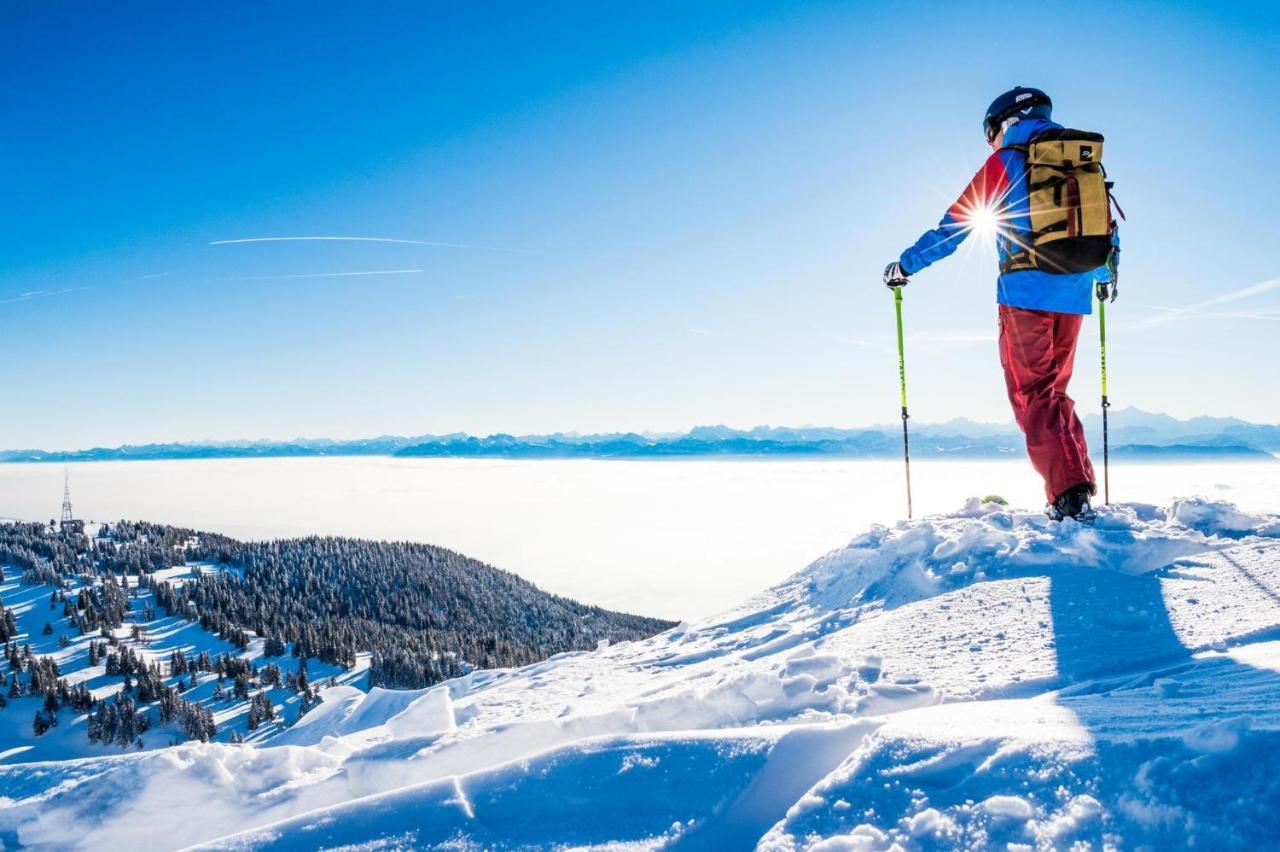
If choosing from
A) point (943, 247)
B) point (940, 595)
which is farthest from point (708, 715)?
point (943, 247)

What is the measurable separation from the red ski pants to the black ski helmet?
5.59 feet

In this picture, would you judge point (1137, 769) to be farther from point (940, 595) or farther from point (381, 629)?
point (381, 629)

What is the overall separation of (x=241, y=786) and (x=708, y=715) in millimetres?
1996

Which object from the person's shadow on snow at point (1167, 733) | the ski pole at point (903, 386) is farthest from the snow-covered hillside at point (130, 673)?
the person's shadow on snow at point (1167, 733)

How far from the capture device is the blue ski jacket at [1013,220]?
5270 mm

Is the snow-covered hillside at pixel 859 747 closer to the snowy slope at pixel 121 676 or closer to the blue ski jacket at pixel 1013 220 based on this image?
the blue ski jacket at pixel 1013 220

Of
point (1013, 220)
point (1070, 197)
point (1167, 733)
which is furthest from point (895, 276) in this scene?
point (1167, 733)

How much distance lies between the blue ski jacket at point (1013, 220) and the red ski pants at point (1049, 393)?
15 centimetres

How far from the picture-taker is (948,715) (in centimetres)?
221

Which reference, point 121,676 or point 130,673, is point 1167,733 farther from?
point 121,676

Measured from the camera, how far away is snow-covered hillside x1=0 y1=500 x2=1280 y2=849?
149 centimetres

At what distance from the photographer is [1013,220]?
533 centimetres

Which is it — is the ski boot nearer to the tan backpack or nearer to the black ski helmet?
the tan backpack

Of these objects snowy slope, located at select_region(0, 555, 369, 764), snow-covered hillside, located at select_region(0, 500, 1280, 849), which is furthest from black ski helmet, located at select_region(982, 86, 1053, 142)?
snowy slope, located at select_region(0, 555, 369, 764)
